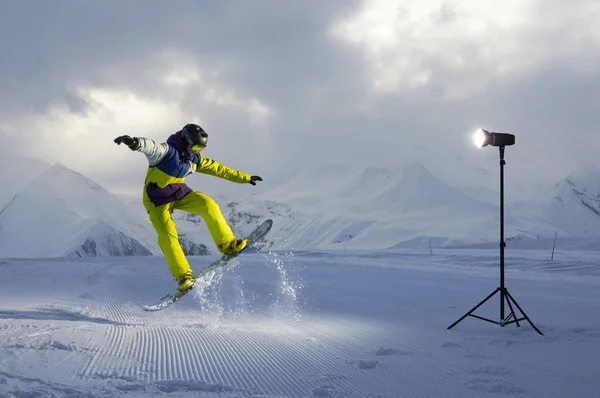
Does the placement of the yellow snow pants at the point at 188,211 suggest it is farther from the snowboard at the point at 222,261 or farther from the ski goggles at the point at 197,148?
the ski goggles at the point at 197,148

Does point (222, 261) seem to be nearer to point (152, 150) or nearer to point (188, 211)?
point (188, 211)

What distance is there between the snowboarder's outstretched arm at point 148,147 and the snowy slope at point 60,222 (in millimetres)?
88551

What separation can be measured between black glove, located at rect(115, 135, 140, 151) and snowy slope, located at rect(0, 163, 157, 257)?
3509 inches

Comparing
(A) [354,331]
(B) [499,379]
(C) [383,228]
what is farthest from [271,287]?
(C) [383,228]

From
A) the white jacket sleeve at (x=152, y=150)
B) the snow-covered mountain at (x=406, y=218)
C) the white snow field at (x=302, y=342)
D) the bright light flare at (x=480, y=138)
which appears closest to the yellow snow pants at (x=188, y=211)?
the white jacket sleeve at (x=152, y=150)

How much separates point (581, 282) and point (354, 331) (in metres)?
8.13

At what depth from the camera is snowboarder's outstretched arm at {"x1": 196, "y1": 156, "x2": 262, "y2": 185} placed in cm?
760

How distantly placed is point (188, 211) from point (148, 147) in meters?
1.28

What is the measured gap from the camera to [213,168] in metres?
7.63

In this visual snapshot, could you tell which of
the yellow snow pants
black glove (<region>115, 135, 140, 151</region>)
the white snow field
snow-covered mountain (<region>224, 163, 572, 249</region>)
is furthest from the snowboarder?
snow-covered mountain (<region>224, 163, 572, 249</region>)

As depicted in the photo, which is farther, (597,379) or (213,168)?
(213,168)

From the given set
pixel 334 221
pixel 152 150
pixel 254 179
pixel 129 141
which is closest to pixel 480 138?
pixel 254 179

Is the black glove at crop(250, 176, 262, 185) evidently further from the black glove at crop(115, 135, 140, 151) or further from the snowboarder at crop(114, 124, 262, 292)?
the black glove at crop(115, 135, 140, 151)

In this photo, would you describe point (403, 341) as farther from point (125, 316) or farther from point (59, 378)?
point (125, 316)
